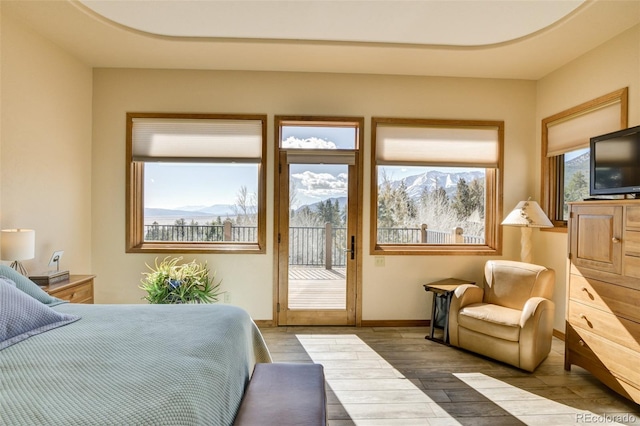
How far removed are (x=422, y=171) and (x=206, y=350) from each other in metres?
3.21

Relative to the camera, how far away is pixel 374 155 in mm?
3686

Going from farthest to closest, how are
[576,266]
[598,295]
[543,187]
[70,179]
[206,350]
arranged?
[543,187] → [70,179] → [576,266] → [598,295] → [206,350]

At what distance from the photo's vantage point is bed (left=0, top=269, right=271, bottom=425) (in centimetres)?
100

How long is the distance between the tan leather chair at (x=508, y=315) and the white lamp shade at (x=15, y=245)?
3.73 m

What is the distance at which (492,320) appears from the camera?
2.80m

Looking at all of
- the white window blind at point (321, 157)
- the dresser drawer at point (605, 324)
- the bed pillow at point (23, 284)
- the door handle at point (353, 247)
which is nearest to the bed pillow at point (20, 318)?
the bed pillow at point (23, 284)

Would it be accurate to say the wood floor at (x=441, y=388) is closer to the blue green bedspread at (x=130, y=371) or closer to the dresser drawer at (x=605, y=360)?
the dresser drawer at (x=605, y=360)

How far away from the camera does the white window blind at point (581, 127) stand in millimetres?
2861

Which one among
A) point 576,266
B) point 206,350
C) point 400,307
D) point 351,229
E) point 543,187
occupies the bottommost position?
point 400,307

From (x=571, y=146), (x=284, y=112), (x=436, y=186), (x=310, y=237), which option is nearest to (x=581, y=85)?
(x=571, y=146)

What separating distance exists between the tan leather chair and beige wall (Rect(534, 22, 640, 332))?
633 mm

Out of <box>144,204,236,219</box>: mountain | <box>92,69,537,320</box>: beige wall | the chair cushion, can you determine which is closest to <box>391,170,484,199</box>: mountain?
<box>92,69,537,320</box>: beige wall

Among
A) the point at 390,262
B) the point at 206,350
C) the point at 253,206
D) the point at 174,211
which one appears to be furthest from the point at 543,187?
the point at 174,211

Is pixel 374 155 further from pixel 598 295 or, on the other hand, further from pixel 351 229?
pixel 598 295
